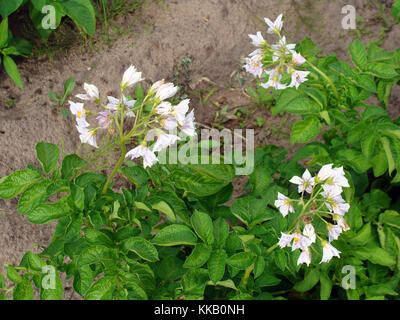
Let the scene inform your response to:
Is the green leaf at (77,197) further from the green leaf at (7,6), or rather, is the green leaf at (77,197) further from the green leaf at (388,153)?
the green leaf at (7,6)

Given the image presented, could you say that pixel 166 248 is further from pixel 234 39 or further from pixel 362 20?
pixel 362 20

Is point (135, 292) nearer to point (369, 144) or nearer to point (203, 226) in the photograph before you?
point (203, 226)

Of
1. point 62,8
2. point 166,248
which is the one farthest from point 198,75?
point 166,248

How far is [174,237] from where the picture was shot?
124 centimetres

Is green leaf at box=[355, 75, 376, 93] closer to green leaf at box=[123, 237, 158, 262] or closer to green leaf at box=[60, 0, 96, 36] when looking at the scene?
green leaf at box=[123, 237, 158, 262]

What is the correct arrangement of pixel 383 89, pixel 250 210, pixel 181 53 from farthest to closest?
pixel 181 53 < pixel 383 89 < pixel 250 210

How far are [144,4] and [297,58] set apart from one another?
1.67 meters

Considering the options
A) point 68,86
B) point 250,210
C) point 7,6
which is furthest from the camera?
point 68,86

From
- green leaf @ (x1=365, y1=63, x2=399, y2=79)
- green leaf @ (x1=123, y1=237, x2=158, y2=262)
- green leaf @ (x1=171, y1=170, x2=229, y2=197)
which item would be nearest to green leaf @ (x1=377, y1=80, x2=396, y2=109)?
green leaf @ (x1=365, y1=63, x2=399, y2=79)

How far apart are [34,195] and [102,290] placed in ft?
1.22

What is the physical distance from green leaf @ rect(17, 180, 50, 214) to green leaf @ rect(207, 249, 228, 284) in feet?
1.85

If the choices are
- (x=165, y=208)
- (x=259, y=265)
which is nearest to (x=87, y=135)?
(x=165, y=208)

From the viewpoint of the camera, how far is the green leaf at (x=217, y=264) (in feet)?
3.84

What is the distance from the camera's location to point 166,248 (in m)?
1.47
